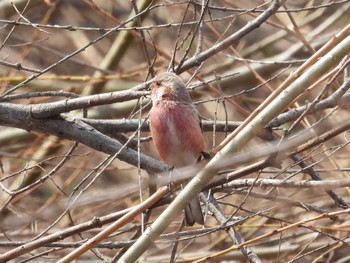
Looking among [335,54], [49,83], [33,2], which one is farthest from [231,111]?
[335,54]

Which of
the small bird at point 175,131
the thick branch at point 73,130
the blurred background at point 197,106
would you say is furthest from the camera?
the blurred background at point 197,106

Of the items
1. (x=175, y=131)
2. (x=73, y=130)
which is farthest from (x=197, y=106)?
(x=73, y=130)

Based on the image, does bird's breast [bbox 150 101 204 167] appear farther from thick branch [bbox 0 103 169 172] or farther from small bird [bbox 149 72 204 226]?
thick branch [bbox 0 103 169 172]

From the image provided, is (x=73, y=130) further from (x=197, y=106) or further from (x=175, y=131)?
(x=197, y=106)

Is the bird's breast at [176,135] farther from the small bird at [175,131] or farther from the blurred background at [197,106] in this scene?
the blurred background at [197,106]

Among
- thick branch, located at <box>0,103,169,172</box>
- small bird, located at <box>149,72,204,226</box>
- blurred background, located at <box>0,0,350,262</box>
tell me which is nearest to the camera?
thick branch, located at <box>0,103,169,172</box>

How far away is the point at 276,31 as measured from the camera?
27.7 ft

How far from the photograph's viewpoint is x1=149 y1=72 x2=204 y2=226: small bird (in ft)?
16.1

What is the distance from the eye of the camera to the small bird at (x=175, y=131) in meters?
4.91

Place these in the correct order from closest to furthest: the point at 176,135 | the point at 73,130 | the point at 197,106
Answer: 1. the point at 73,130
2. the point at 176,135
3. the point at 197,106

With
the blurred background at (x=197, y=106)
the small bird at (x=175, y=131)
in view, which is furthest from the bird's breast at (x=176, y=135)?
the blurred background at (x=197, y=106)

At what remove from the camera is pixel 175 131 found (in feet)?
16.2

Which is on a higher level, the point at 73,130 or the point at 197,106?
the point at 197,106

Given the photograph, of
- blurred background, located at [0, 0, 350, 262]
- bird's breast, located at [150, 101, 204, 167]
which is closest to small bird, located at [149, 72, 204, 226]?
bird's breast, located at [150, 101, 204, 167]
